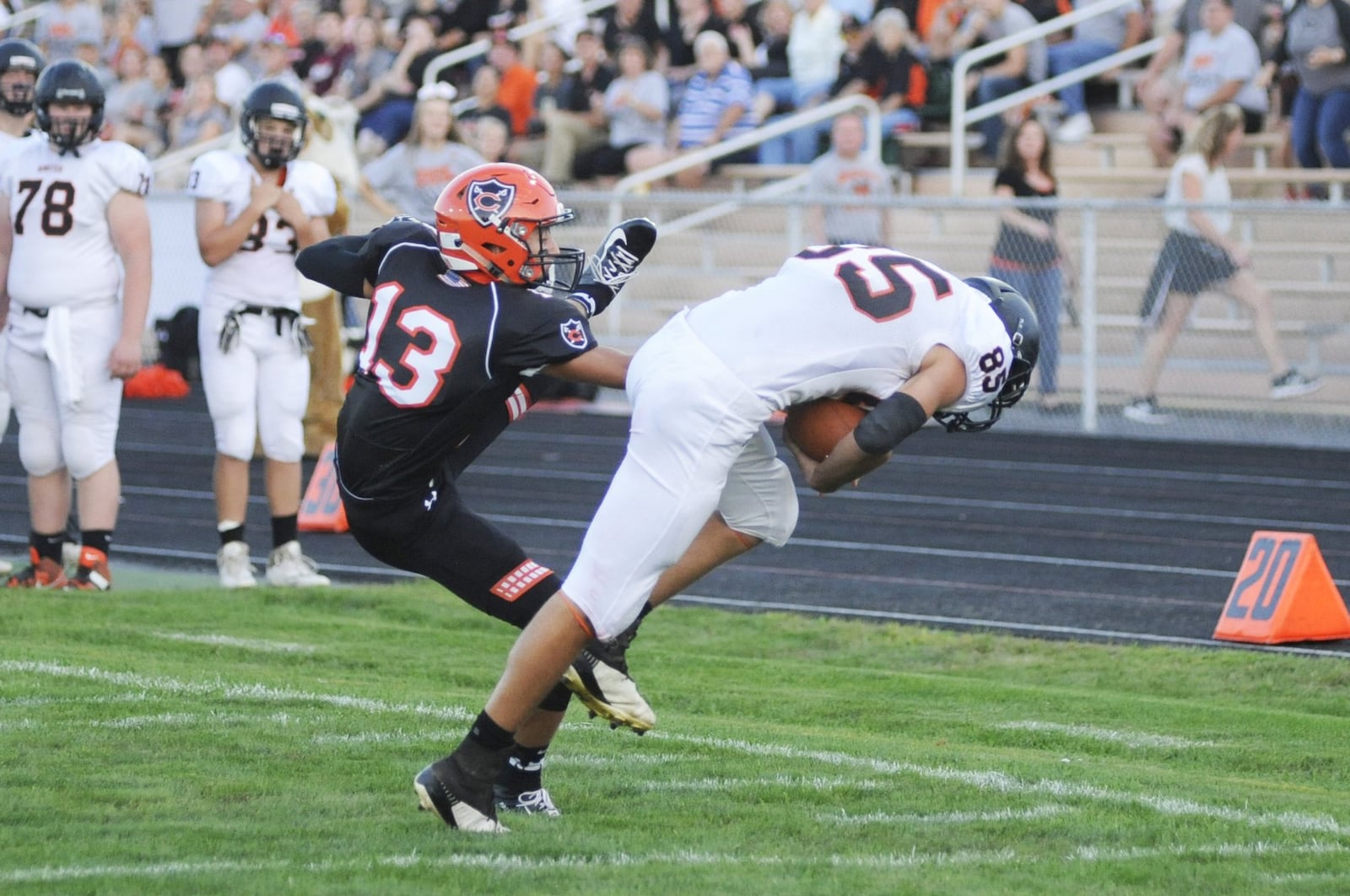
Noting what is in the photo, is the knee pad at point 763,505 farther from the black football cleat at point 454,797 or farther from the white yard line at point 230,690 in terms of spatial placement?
the white yard line at point 230,690

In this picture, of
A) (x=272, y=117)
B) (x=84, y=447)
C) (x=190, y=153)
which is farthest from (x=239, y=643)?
(x=190, y=153)

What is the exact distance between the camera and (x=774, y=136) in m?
16.4

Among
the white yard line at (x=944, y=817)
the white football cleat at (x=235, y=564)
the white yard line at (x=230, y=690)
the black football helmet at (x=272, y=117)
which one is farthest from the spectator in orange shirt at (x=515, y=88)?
the white yard line at (x=944, y=817)

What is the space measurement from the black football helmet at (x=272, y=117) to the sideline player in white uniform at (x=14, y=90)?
0.97 metres

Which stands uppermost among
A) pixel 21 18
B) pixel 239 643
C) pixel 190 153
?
pixel 21 18

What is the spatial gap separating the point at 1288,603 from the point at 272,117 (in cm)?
428

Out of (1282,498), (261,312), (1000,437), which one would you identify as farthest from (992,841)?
(1000,437)

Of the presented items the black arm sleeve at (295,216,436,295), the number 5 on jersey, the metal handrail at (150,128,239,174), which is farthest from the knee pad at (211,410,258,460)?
the metal handrail at (150,128,239,174)

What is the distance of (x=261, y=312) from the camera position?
26.8ft

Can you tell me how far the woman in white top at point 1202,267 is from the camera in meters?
12.8

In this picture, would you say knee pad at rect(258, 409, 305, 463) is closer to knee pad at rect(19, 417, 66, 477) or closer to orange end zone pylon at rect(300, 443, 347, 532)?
knee pad at rect(19, 417, 66, 477)

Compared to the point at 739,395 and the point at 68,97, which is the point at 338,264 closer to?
the point at 739,395

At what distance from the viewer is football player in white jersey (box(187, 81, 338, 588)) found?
318 inches

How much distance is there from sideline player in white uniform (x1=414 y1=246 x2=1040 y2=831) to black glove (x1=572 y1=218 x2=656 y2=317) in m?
0.55
